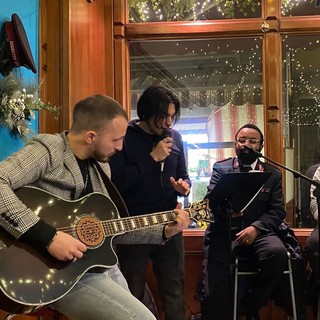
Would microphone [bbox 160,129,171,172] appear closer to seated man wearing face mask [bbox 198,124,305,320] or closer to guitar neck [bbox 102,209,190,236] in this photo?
guitar neck [bbox 102,209,190,236]

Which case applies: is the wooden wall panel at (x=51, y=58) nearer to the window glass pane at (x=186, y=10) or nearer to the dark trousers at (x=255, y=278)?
the window glass pane at (x=186, y=10)

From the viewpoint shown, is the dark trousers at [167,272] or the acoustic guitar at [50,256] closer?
the acoustic guitar at [50,256]

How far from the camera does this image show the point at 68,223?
187cm

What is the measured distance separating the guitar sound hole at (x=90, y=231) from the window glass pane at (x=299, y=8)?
2.69 meters

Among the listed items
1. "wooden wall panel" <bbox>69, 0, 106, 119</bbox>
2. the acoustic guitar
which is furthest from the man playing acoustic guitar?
"wooden wall panel" <bbox>69, 0, 106, 119</bbox>

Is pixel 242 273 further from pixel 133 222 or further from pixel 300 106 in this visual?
pixel 300 106

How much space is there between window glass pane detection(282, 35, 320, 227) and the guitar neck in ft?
5.75

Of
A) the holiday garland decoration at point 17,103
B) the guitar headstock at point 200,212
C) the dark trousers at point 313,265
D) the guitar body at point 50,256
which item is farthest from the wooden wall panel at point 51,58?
the dark trousers at point 313,265

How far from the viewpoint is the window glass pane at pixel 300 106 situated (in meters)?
3.90

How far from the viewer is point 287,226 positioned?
336 cm

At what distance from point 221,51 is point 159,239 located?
218 centimetres

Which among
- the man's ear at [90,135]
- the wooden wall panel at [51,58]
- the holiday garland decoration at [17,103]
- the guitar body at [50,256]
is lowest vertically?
the guitar body at [50,256]

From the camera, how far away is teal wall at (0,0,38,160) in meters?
2.45

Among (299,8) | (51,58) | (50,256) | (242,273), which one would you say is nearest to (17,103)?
(51,58)
